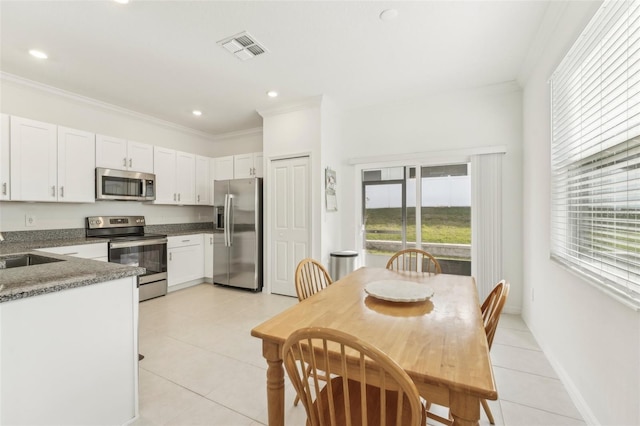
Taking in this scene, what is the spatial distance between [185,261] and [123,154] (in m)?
1.74

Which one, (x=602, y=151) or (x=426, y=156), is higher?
(x=426, y=156)

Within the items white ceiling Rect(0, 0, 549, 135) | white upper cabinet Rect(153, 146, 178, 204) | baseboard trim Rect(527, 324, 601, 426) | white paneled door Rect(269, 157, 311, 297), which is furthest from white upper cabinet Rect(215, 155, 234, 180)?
baseboard trim Rect(527, 324, 601, 426)

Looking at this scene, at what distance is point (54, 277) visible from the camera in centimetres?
138

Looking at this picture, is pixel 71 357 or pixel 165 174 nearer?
pixel 71 357

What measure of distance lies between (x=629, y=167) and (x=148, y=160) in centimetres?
491

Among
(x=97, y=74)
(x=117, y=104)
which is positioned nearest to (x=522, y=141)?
(x=97, y=74)

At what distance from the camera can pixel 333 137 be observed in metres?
4.20

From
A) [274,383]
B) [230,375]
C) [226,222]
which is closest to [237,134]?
[226,222]

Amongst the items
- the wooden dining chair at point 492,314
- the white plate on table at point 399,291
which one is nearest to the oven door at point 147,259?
the white plate on table at point 399,291

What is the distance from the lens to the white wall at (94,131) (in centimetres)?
323

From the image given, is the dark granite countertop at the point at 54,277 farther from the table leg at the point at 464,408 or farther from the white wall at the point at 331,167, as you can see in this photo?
the white wall at the point at 331,167

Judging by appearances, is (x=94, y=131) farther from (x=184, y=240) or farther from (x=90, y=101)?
(x=184, y=240)

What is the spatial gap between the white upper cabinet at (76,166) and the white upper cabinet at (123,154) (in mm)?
90

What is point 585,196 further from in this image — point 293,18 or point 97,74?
point 97,74
